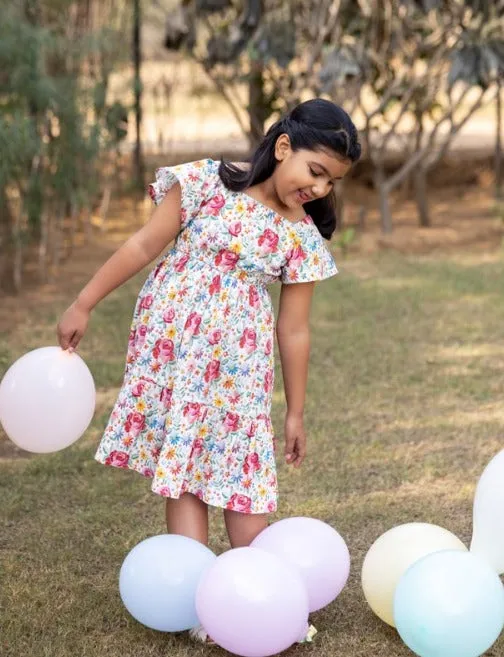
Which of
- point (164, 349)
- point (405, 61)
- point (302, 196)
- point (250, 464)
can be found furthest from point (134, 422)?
point (405, 61)

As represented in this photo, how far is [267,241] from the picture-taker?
8.84 feet

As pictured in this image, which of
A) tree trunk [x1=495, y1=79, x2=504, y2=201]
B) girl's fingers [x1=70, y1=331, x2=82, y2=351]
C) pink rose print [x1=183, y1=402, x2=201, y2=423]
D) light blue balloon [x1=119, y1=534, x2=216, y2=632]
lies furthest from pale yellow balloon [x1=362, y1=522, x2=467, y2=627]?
tree trunk [x1=495, y1=79, x2=504, y2=201]

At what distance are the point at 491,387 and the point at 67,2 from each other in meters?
3.38

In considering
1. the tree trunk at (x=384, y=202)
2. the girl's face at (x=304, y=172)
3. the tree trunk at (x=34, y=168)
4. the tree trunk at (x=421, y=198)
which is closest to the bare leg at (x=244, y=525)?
the girl's face at (x=304, y=172)

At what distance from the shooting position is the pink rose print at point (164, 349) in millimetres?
2711

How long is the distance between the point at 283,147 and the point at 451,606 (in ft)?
3.52

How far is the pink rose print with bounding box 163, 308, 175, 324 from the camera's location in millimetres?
2699

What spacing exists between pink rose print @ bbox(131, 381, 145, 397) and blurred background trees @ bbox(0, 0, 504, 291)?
285 cm

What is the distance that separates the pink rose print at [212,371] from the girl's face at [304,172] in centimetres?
41

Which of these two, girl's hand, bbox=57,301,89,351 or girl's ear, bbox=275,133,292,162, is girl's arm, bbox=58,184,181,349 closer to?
girl's hand, bbox=57,301,89,351

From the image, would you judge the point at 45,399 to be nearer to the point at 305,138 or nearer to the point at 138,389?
the point at 138,389

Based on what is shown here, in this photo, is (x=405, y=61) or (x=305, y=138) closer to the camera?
(x=305, y=138)

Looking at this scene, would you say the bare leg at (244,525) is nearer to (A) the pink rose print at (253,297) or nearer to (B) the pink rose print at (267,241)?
(A) the pink rose print at (253,297)

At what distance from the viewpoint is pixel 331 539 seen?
8.68 ft
